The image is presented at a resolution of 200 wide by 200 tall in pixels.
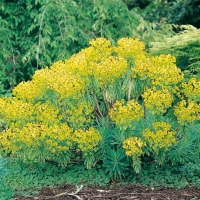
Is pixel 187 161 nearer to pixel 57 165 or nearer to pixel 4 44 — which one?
pixel 57 165

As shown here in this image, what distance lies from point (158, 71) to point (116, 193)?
1.19 meters

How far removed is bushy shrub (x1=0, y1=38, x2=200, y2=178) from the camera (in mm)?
4418

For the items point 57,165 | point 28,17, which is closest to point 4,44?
point 28,17

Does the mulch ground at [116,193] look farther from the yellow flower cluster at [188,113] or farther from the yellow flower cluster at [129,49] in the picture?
the yellow flower cluster at [129,49]

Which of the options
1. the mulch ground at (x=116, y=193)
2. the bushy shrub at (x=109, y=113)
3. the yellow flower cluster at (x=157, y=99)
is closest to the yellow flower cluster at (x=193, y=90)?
the bushy shrub at (x=109, y=113)

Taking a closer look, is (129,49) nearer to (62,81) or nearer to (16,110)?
(62,81)

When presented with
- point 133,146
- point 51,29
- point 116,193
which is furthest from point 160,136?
point 51,29

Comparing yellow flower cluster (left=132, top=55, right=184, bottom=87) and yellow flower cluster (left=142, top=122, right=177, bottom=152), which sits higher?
yellow flower cluster (left=132, top=55, right=184, bottom=87)

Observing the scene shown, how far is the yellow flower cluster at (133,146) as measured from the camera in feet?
14.2

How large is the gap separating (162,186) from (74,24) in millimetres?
3470

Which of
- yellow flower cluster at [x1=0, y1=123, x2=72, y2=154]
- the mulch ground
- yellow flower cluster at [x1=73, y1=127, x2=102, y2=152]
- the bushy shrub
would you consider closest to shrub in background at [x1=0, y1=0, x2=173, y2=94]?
the bushy shrub

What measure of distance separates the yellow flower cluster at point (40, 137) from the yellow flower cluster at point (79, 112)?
108mm

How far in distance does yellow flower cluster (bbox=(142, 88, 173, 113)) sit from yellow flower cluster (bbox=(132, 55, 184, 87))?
11 centimetres

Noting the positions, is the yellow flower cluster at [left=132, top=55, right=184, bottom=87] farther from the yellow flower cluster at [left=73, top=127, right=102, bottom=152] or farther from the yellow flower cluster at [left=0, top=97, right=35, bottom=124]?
the yellow flower cluster at [left=0, top=97, right=35, bottom=124]
